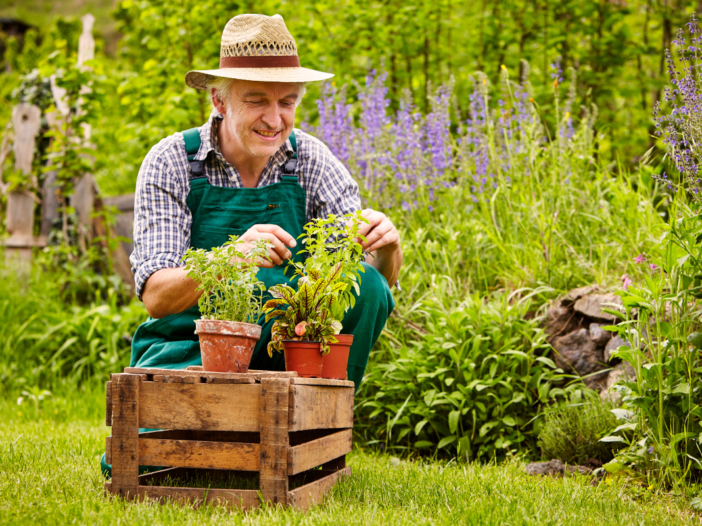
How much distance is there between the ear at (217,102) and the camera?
2.50 m

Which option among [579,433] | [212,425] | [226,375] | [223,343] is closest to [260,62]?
[223,343]

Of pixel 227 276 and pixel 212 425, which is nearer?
pixel 212 425

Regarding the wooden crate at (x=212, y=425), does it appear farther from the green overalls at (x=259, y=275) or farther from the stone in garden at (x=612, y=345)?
the stone in garden at (x=612, y=345)

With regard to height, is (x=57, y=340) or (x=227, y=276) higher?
(x=227, y=276)

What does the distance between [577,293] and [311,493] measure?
68.5 inches

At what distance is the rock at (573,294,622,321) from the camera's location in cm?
293

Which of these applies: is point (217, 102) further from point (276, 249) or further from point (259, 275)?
point (276, 249)

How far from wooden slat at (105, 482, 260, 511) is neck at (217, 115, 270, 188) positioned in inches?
44.4

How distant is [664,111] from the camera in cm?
500

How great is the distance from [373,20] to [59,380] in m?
3.29

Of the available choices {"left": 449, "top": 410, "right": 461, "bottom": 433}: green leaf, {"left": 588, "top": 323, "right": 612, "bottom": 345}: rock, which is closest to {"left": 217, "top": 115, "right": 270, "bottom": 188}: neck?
{"left": 449, "top": 410, "right": 461, "bottom": 433}: green leaf

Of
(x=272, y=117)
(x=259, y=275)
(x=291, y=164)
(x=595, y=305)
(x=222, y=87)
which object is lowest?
(x=595, y=305)

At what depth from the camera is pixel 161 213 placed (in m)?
2.32

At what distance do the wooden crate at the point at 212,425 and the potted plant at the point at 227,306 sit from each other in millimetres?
100
